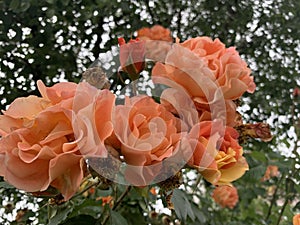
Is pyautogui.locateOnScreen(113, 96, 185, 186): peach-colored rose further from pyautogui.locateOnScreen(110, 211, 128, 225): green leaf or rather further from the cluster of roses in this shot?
pyautogui.locateOnScreen(110, 211, 128, 225): green leaf

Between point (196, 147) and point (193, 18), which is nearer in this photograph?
point (196, 147)

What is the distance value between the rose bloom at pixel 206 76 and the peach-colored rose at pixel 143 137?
72 millimetres

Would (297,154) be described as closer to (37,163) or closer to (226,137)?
(226,137)

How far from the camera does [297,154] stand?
41.2 inches

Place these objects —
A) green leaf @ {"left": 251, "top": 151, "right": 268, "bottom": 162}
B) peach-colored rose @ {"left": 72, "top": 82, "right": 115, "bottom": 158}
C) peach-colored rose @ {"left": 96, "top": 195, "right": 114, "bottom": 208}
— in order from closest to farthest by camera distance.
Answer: peach-colored rose @ {"left": 72, "top": 82, "right": 115, "bottom": 158} → peach-colored rose @ {"left": 96, "top": 195, "right": 114, "bottom": 208} → green leaf @ {"left": 251, "top": 151, "right": 268, "bottom": 162}

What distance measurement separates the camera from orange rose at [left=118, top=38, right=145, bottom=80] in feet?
1.81

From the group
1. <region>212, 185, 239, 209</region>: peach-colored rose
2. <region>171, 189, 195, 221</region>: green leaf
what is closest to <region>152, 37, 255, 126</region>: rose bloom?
<region>171, 189, 195, 221</region>: green leaf

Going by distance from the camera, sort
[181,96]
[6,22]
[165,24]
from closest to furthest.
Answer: [181,96] → [6,22] → [165,24]

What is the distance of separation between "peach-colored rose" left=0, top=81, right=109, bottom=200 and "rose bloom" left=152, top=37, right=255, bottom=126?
14cm

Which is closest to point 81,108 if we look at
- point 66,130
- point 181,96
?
point 66,130

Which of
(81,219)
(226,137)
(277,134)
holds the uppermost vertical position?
(226,137)

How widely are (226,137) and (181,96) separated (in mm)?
64

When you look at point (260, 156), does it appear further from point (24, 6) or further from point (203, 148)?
point (203, 148)

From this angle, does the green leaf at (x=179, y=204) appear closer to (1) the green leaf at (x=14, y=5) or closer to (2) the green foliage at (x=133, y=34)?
(2) the green foliage at (x=133, y=34)
